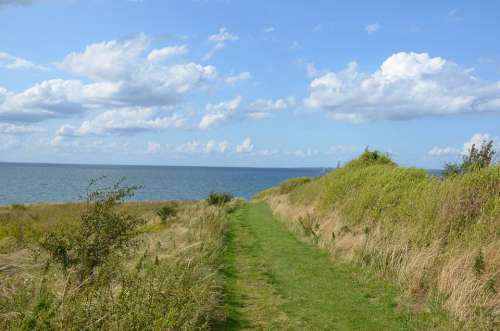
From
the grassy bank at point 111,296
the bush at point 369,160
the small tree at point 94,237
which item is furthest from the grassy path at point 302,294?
the bush at point 369,160

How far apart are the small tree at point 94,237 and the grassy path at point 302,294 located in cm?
270

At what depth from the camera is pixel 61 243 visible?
30.2ft

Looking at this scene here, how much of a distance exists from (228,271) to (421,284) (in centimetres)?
493

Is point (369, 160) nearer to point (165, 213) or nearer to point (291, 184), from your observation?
point (165, 213)

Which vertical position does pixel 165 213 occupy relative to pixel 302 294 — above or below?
below

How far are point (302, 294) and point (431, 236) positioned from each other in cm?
335

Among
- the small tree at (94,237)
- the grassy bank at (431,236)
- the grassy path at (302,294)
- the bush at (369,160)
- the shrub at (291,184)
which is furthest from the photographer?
the shrub at (291,184)

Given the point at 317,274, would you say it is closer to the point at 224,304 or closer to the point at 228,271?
the point at 228,271

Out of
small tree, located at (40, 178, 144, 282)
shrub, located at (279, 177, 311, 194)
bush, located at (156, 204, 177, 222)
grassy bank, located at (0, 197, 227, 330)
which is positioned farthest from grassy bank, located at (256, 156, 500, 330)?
shrub, located at (279, 177, 311, 194)

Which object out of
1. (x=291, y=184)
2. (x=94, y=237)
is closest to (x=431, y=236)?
(x=94, y=237)

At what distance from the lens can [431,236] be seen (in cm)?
1030

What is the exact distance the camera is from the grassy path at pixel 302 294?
7.71 m

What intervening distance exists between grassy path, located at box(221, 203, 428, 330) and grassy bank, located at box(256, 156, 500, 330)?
613 millimetres

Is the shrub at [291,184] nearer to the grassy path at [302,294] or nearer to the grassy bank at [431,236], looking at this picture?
the grassy bank at [431,236]
